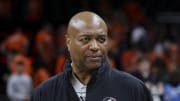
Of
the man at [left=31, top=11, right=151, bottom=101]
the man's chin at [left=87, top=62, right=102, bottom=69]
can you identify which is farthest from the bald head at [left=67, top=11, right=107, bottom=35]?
the man's chin at [left=87, top=62, right=102, bottom=69]

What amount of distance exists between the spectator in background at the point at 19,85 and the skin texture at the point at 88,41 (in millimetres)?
6785

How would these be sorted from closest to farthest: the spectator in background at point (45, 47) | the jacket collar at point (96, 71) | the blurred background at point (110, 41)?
the jacket collar at point (96, 71) < the blurred background at point (110, 41) < the spectator in background at point (45, 47)

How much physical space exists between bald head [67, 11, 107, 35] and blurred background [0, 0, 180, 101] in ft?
14.4

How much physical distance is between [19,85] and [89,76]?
267 inches

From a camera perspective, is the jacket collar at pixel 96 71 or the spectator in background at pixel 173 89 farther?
the spectator in background at pixel 173 89

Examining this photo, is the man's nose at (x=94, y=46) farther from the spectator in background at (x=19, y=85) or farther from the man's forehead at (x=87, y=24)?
the spectator in background at (x=19, y=85)

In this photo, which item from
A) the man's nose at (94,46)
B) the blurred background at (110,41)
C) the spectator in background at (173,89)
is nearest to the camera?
the man's nose at (94,46)

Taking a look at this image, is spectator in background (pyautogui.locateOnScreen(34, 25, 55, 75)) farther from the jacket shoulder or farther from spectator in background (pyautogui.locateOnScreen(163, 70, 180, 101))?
the jacket shoulder

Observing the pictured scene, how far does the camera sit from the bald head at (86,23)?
3.79 meters

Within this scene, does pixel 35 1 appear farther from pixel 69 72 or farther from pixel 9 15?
pixel 69 72

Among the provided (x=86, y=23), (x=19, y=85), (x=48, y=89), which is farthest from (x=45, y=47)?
(x=86, y=23)

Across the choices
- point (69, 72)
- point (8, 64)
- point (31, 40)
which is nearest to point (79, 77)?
point (69, 72)

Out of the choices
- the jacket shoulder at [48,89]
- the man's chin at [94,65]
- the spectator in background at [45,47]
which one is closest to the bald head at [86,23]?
the man's chin at [94,65]

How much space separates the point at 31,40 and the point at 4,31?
0.87 m
